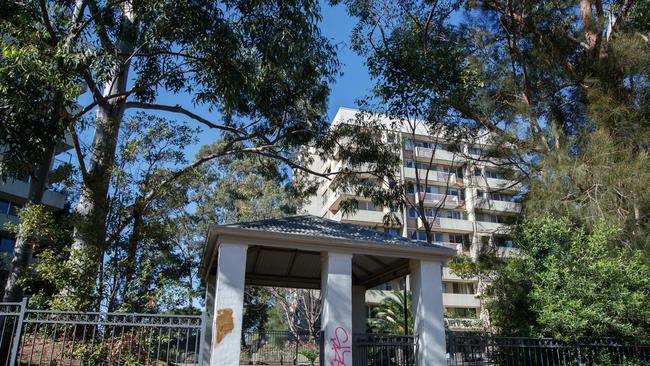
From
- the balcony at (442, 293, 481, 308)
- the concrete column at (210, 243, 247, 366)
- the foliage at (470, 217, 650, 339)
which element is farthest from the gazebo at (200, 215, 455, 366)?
the balcony at (442, 293, 481, 308)

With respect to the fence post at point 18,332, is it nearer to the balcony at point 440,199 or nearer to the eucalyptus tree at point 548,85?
the eucalyptus tree at point 548,85

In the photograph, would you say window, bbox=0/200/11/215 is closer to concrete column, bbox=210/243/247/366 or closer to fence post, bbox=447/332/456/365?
concrete column, bbox=210/243/247/366

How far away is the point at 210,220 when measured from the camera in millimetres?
26469

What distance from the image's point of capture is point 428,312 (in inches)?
395

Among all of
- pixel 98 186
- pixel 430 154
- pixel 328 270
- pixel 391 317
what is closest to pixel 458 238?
pixel 430 154

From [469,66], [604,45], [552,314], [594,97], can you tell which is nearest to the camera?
[552,314]

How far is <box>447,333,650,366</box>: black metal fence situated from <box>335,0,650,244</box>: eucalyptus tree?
294 centimetres

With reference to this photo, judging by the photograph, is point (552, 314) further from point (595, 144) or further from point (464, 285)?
point (464, 285)

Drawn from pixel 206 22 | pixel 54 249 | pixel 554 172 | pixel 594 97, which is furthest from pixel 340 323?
pixel 594 97

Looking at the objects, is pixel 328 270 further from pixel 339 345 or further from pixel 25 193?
pixel 25 193

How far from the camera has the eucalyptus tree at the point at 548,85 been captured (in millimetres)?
12734

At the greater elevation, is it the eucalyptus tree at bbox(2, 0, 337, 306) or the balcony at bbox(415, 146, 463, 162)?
the balcony at bbox(415, 146, 463, 162)

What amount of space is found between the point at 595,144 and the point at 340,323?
28.3 ft

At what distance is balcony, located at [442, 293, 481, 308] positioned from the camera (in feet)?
122
